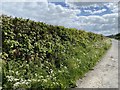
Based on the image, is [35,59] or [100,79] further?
[100,79]

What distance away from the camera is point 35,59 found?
12.3 meters

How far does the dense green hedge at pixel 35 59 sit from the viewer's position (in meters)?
10.1

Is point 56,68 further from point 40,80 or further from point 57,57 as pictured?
point 40,80

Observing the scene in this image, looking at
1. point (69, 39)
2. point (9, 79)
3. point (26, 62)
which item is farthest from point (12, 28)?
point (69, 39)

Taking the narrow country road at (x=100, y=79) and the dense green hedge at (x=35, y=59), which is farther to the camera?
the narrow country road at (x=100, y=79)

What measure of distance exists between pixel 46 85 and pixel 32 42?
3.89m

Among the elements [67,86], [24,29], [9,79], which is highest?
[24,29]

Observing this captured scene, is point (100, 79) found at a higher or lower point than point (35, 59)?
lower

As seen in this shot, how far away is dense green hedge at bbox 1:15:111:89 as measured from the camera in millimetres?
10116

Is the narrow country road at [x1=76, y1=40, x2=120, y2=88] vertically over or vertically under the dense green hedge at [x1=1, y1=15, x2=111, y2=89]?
under

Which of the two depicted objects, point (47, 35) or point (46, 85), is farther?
point (47, 35)

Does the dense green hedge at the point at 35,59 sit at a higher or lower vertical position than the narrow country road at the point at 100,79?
higher

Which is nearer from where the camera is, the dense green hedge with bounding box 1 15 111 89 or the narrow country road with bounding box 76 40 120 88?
the dense green hedge with bounding box 1 15 111 89

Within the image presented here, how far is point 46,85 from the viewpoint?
9.98 meters
